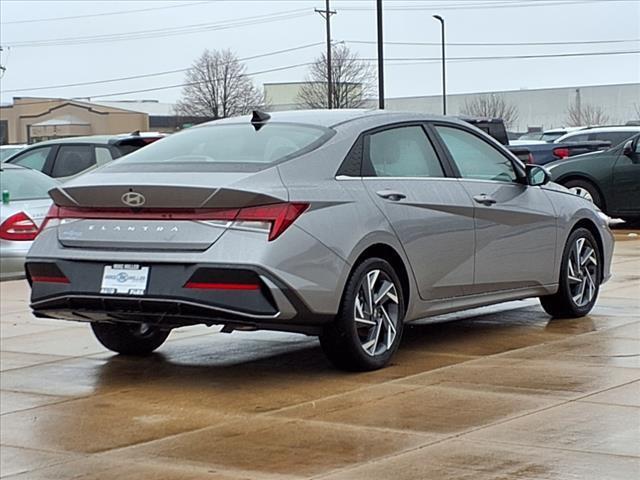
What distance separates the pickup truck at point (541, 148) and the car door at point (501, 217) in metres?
9.83

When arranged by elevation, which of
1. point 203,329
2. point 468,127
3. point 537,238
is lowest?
point 203,329

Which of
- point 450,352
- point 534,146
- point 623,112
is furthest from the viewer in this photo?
point 623,112

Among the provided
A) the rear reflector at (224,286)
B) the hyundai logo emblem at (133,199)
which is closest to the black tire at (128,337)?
the hyundai logo emblem at (133,199)

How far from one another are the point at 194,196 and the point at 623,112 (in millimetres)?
70847

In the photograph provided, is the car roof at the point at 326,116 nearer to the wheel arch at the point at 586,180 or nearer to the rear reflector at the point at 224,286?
the rear reflector at the point at 224,286

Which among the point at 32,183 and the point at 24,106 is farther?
the point at 24,106

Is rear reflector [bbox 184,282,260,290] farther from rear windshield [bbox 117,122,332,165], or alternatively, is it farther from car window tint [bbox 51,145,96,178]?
car window tint [bbox 51,145,96,178]

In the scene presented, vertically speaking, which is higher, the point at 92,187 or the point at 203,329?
the point at 92,187

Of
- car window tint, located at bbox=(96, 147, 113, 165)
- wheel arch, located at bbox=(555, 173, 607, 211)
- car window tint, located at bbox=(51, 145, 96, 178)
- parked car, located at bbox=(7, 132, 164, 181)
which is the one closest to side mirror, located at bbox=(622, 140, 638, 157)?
wheel arch, located at bbox=(555, 173, 607, 211)

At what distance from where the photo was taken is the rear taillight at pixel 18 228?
39.3 feet

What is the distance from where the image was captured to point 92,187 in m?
7.09

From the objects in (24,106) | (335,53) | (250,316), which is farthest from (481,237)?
(24,106)

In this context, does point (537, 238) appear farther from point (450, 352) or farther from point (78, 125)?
point (78, 125)

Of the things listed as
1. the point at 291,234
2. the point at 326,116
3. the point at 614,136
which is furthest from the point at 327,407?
the point at 614,136
